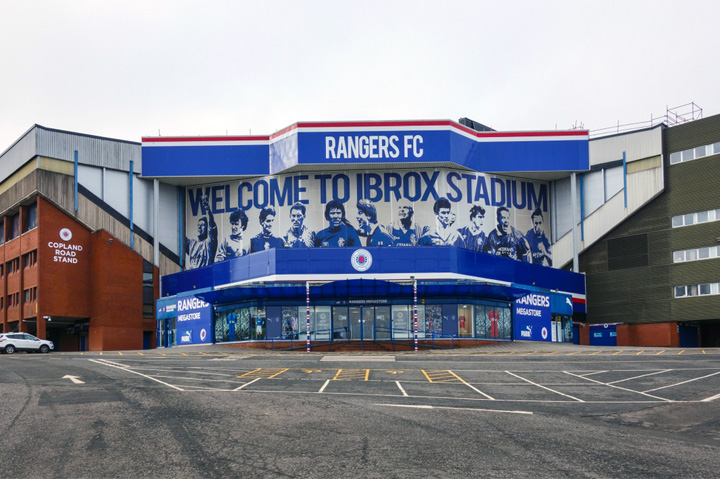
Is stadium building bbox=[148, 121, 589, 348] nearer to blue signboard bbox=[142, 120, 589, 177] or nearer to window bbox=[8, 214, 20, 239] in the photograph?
blue signboard bbox=[142, 120, 589, 177]

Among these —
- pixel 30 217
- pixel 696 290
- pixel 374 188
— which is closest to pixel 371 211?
pixel 374 188

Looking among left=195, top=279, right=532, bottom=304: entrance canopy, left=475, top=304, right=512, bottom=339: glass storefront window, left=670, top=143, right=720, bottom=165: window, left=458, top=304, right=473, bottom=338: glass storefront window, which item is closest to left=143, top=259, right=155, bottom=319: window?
left=195, top=279, right=532, bottom=304: entrance canopy

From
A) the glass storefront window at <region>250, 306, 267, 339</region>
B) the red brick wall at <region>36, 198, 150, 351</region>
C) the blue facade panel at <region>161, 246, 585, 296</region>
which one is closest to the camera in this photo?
the glass storefront window at <region>250, 306, 267, 339</region>

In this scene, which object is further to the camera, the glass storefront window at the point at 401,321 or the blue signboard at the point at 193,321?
the blue signboard at the point at 193,321

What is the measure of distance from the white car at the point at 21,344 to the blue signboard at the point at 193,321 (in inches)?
379

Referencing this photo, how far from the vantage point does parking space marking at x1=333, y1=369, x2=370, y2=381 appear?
1141 inches

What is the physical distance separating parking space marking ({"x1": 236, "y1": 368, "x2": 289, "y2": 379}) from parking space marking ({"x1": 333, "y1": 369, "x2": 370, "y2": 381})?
2479mm

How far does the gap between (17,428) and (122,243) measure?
161 feet

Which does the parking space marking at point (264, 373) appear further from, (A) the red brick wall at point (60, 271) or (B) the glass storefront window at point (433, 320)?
(A) the red brick wall at point (60, 271)

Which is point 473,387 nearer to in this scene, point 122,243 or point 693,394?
point 693,394

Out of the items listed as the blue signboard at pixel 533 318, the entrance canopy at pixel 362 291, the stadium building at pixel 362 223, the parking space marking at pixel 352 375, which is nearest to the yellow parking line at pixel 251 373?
the parking space marking at pixel 352 375

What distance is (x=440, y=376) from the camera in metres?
30.5

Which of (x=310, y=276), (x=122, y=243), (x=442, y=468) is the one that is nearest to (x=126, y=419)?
(x=442, y=468)

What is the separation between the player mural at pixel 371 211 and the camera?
62.4m
